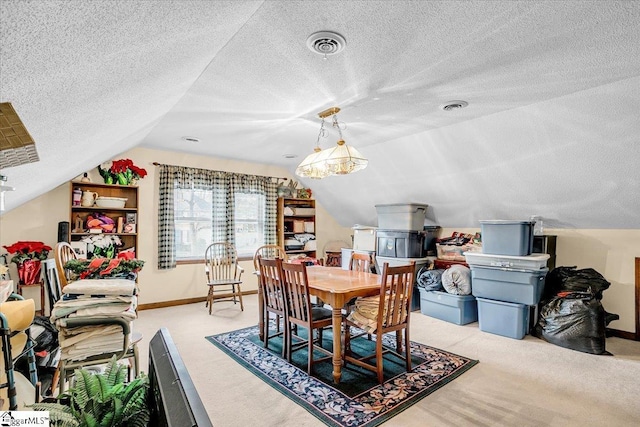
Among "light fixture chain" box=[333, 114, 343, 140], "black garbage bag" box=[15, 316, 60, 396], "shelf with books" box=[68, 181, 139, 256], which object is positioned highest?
"light fixture chain" box=[333, 114, 343, 140]

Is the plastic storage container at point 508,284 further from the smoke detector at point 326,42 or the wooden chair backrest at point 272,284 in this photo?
the smoke detector at point 326,42

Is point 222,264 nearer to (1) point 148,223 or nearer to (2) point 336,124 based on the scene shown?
(1) point 148,223

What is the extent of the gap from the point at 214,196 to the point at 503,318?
14.4 ft

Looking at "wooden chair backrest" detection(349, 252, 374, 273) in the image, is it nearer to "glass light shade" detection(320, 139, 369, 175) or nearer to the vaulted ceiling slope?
"glass light shade" detection(320, 139, 369, 175)

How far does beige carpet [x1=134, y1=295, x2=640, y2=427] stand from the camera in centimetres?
209

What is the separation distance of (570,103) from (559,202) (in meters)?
1.51

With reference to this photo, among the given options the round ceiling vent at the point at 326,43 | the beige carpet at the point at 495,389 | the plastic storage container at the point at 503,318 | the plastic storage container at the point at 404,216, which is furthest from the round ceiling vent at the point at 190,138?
the plastic storage container at the point at 503,318

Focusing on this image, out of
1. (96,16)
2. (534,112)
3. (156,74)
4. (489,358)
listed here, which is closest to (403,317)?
(489,358)

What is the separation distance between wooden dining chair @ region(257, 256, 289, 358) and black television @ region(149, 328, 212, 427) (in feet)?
6.09

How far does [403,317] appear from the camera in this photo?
9.05 ft

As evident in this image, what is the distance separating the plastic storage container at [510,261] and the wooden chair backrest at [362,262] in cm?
131

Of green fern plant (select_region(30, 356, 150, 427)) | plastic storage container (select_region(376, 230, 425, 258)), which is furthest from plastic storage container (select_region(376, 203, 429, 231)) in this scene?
green fern plant (select_region(30, 356, 150, 427))

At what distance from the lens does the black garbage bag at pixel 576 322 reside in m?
3.15

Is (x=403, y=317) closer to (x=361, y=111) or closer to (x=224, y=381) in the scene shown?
(x=224, y=381)
